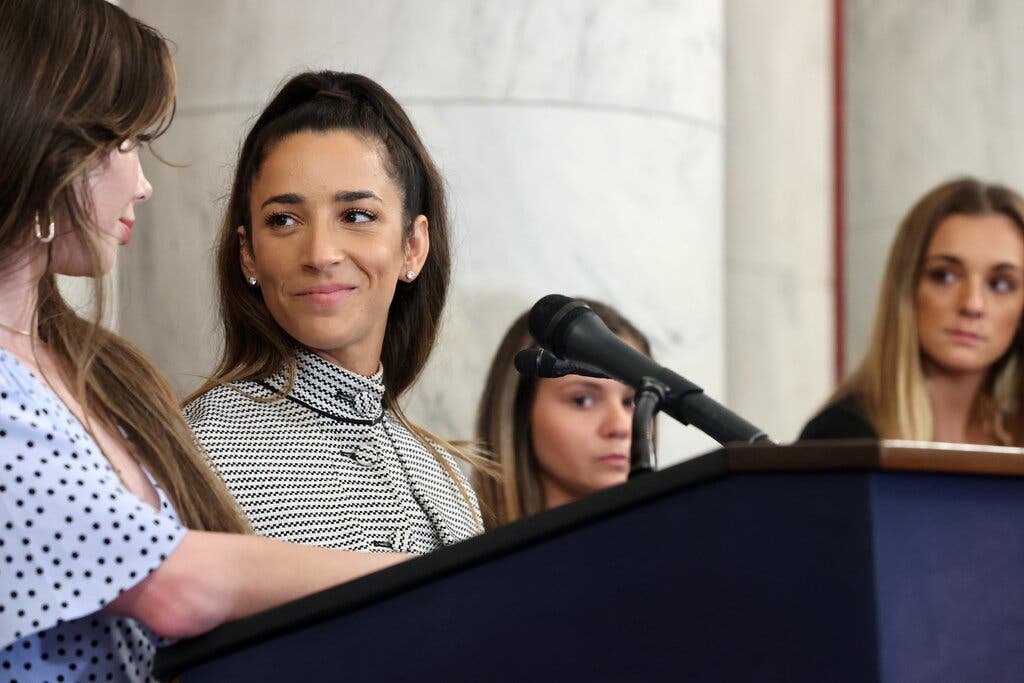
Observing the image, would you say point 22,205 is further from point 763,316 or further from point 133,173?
point 763,316

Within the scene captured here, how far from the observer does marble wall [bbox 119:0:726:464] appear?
11.6ft

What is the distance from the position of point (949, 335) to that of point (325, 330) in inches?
90.5

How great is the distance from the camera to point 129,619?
71.5 inches

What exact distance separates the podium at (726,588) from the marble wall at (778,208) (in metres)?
4.96

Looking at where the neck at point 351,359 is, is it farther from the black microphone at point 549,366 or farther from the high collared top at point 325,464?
the black microphone at point 549,366

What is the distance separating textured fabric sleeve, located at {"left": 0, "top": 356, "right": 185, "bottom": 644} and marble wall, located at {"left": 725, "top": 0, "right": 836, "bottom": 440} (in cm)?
487

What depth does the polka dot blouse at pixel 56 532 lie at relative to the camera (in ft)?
5.25

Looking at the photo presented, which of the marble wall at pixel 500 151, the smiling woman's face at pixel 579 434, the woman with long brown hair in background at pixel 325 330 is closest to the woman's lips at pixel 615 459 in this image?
the smiling woman's face at pixel 579 434

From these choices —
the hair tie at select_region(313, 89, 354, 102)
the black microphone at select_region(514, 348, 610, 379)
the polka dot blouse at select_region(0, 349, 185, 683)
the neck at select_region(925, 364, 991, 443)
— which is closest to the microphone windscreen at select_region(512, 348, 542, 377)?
the black microphone at select_region(514, 348, 610, 379)

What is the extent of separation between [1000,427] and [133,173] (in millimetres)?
2871

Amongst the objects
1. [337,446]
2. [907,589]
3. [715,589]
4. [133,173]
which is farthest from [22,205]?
[907,589]

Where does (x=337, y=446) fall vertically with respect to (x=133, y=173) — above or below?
below

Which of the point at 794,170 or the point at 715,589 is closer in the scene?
the point at 715,589

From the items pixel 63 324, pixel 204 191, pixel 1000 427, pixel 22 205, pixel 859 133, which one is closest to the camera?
pixel 22 205
